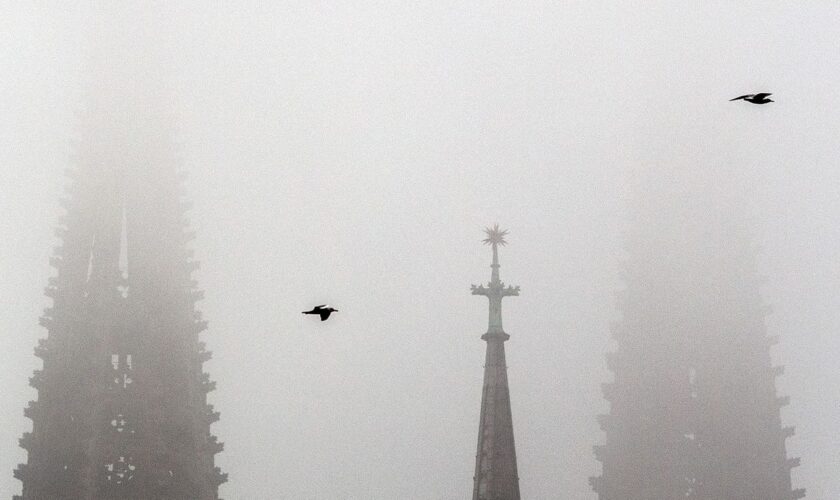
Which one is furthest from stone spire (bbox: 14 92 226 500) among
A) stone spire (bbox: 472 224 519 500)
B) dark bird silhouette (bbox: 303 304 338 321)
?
dark bird silhouette (bbox: 303 304 338 321)

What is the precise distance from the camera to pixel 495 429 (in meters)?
38.8

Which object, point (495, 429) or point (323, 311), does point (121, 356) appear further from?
point (323, 311)

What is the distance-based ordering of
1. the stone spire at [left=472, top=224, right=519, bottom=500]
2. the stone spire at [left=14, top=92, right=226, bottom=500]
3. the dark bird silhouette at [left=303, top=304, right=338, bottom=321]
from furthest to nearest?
the stone spire at [left=14, top=92, right=226, bottom=500] → the stone spire at [left=472, top=224, right=519, bottom=500] → the dark bird silhouette at [left=303, top=304, right=338, bottom=321]

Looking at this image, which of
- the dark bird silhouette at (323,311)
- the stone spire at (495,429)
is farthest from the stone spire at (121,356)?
the dark bird silhouette at (323,311)

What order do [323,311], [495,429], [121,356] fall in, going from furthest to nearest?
[121,356], [495,429], [323,311]

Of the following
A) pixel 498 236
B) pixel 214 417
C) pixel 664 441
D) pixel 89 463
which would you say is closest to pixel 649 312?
pixel 664 441

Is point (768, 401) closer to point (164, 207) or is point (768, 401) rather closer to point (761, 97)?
point (164, 207)

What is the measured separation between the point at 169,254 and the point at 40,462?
318 inches

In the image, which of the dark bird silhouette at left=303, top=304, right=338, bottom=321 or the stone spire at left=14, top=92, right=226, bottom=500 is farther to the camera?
the stone spire at left=14, top=92, right=226, bottom=500

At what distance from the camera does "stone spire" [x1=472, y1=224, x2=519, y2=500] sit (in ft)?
125

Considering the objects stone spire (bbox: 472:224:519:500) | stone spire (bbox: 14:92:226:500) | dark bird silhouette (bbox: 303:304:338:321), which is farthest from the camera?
stone spire (bbox: 14:92:226:500)

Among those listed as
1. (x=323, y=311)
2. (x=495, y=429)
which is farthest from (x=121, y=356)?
(x=323, y=311)

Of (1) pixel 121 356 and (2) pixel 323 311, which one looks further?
(1) pixel 121 356

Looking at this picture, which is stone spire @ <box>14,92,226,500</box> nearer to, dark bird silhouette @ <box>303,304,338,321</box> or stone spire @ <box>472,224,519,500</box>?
stone spire @ <box>472,224,519,500</box>
